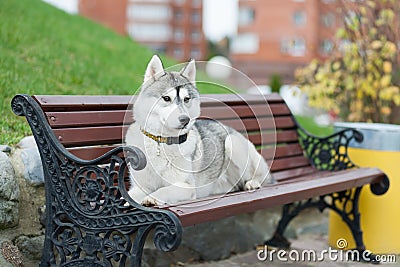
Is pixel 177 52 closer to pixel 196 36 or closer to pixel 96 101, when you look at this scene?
pixel 196 36

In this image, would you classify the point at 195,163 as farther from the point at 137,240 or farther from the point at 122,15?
the point at 122,15

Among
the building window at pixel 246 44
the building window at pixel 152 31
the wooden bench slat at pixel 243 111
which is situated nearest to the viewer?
the wooden bench slat at pixel 243 111

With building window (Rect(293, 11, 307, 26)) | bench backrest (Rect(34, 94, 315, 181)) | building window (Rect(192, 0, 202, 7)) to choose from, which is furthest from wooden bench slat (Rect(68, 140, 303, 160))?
Result: building window (Rect(192, 0, 202, 7))

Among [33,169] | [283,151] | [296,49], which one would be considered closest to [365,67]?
[283,151]

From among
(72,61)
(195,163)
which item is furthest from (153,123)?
(72,61)

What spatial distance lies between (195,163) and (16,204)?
1089 millimetres

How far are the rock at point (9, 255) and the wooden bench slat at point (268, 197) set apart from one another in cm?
108

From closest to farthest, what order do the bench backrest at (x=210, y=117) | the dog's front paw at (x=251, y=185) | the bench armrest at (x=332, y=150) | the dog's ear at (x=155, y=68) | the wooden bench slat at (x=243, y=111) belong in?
the dog's ear at (x=155, y=68), the bench backrest at (x=210, y=117), the dog's front paw at (x=251, y=185), the wooden bench slat at (x=243, y=111), the bench armrest at (x=332, y=150)

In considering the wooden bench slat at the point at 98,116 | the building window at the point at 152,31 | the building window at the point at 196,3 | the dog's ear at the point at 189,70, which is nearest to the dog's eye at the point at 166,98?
the dog's ear at the point at 189,70

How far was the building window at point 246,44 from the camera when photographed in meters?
39.2

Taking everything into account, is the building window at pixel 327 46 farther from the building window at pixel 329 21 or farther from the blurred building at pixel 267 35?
the blurred building at pixel 267 35

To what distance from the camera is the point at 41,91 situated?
5.47 metres

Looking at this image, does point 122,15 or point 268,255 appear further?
point 122,15

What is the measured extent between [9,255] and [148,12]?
57.6 metres
